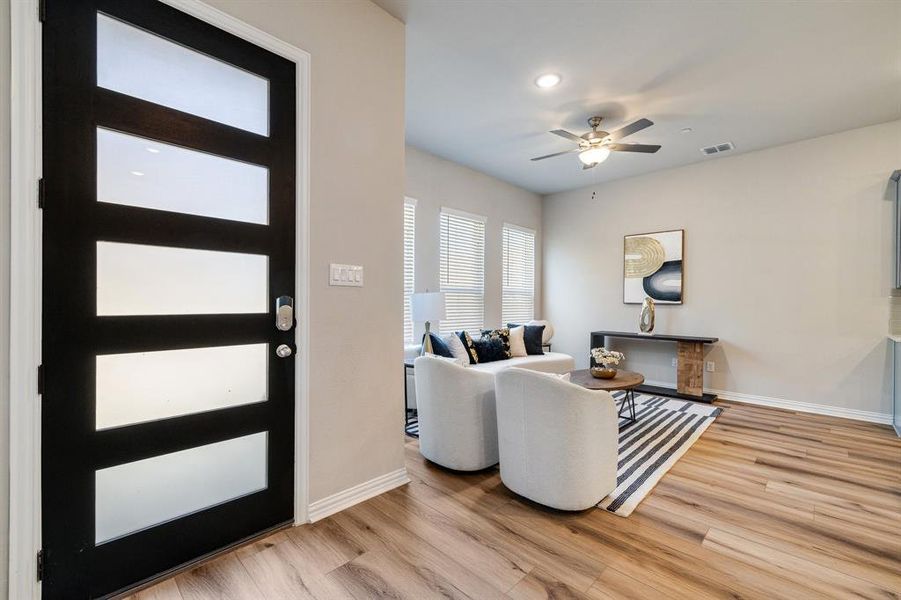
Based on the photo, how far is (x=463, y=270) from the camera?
535 cm

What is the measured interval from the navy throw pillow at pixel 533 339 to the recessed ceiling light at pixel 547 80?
2988mm

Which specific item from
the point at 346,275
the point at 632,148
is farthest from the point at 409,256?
the point at 632,148

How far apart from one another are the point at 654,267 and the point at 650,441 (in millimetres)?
2870

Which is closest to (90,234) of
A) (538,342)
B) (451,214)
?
(451,214)

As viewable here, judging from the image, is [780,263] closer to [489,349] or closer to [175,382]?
[489,349]

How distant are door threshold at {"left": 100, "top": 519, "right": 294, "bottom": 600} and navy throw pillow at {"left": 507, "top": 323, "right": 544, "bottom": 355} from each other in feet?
12.2

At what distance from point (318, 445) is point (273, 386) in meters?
0.42

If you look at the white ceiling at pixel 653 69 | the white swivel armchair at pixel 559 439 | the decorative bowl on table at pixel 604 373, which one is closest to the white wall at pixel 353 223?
the white ceiling at pixel 653 69

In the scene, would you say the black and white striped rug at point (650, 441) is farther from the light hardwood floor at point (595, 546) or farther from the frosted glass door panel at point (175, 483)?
the frosted glass door panel at point (175, 483)

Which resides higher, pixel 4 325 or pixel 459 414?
pixel 4 325

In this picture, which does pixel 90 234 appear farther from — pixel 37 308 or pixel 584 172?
pixel 584 172

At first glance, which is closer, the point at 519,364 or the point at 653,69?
the point at 653,69

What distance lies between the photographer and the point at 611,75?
123 inches

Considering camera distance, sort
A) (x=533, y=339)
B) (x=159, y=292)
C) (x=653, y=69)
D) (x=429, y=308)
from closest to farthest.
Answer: (x=159, y=292) → (x=653, y=69) → (x=429, y=308) → (x=533, y=339)
